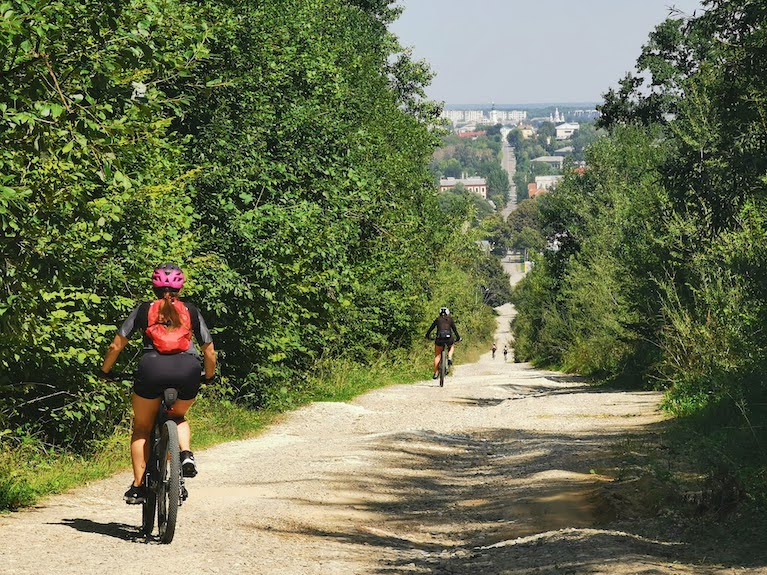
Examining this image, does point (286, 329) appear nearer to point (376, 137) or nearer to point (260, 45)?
point (260, 45)

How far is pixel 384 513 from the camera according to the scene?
36.2 ft

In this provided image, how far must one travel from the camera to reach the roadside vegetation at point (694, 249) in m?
13.4

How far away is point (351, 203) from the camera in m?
27.0

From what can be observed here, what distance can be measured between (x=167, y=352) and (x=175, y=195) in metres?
8.44

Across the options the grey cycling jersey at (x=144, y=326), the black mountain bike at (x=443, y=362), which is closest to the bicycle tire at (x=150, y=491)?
the grey cycling jersey at (x=144, y=326)

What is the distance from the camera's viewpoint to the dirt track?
7.91 meters

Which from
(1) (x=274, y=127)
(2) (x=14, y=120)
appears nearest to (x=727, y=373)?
(2) (x=14, y=120)

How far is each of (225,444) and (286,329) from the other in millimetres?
4871

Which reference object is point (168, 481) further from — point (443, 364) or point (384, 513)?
point (443, 364)

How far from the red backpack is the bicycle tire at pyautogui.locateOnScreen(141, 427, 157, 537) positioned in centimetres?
74

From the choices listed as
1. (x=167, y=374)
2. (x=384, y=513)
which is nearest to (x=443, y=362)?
(x=384, y=513)

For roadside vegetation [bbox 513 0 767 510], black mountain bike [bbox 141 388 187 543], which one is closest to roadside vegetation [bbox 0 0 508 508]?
black mountain bike [bbox 141 388 187 543]

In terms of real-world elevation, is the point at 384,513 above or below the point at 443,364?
below

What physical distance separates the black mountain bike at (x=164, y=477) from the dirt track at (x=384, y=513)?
0.60 feet
